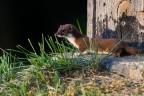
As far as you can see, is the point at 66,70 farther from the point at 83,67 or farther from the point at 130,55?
the point at 130,55

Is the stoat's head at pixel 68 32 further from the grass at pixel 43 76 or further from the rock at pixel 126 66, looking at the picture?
the rock at pixel 126 66

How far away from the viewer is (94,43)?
5262 mm

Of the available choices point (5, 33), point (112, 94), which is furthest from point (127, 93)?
point (5, 33)

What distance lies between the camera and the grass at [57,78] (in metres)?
4.49

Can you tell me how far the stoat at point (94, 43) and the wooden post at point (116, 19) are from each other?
0.19 metres

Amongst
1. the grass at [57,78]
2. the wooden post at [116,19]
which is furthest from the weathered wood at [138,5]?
the grass at [57,78]

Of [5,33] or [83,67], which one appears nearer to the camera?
[83,67]

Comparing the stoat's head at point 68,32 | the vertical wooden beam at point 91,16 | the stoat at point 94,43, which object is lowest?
the stoat at point 94,43

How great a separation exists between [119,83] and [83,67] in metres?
0.39

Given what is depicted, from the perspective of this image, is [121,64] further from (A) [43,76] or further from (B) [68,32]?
(B) [68,32]

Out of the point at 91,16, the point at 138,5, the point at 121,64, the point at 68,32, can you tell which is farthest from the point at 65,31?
the point at 121,64

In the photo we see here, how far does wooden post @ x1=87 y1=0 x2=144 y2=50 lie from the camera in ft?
17.6

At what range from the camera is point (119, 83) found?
462cm

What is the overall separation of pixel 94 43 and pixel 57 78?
77 centimetres
